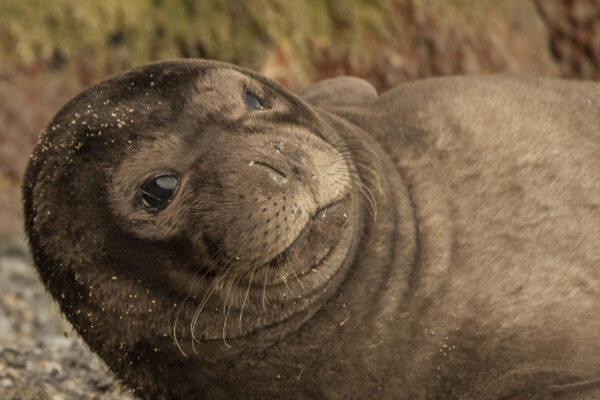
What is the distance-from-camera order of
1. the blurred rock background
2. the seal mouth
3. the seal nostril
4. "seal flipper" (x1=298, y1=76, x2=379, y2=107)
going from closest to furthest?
the seal nostril → the seal mouth → "seal flipper" (x1=298, y1=76, x2=379, y2=107) → the blurred rock background

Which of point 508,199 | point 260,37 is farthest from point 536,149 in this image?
point 260,37

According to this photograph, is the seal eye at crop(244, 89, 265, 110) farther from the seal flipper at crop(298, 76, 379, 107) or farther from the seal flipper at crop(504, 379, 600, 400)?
the seal flipper at crop(504, 379, 600, 400)

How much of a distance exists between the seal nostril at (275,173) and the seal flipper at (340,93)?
56.7 inches

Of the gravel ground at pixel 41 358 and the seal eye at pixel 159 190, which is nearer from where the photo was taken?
the seal eye at pixel 159 190

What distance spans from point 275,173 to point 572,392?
121 cm

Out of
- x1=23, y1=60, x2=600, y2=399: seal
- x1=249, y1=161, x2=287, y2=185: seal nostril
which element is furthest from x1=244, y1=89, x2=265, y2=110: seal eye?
x1=249, y1=161, x2=287, y2=185: seal nostril

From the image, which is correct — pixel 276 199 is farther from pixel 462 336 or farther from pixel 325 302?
pixel 462 336

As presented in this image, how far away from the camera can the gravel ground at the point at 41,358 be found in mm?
3934

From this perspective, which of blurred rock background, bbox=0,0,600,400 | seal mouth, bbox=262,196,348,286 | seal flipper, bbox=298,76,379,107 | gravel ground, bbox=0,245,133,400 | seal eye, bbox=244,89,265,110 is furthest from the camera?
blurred rock background, bbox=0,0,600,400

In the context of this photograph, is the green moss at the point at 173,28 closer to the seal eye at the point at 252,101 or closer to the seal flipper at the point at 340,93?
the seal flipper at the point at 340,93

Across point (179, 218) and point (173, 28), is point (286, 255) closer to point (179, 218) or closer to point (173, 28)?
point (179, 218)

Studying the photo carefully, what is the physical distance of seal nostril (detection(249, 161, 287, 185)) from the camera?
2639 millimetres

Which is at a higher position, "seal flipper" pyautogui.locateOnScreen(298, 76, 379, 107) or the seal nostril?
the seal nostril

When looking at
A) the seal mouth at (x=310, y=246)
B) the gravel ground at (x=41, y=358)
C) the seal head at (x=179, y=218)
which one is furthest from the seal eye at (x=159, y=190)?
the gravel ground at (x=41, y=358)
